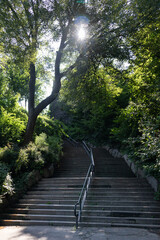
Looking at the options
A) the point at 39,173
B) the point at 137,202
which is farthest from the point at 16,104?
the point at 137,202

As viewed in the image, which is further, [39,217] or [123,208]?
[123,208]

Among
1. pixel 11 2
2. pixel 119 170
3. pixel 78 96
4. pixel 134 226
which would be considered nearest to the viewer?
pixel 134 226

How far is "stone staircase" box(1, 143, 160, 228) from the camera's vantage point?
6844 millimetres

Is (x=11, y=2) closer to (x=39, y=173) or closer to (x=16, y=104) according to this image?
(x=16, y=104)

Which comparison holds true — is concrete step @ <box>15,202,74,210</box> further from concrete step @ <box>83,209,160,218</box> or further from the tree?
the tree

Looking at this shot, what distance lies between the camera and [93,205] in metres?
7.77

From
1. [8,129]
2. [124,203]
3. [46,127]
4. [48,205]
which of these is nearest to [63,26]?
[8,129]

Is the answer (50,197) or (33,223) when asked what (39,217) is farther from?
(50,197)

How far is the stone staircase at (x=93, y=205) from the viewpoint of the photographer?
22.5ft

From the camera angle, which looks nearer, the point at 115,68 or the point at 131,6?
the point at 131,6

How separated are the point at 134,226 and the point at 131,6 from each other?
32.9ft

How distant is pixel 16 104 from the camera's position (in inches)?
585

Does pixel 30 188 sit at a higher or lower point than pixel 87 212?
higher

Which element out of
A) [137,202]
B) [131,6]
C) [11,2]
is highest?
[11,2]
